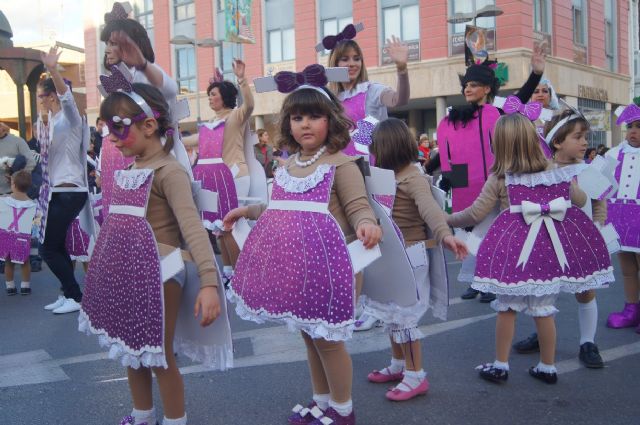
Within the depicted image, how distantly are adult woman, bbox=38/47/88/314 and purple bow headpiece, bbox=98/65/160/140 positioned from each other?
286cm

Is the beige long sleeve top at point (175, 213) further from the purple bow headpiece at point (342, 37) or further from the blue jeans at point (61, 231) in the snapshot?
the blue jeans at point (61, 231)

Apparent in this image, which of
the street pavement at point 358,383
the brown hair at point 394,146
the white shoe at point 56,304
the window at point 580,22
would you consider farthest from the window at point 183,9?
the brown hair at point 394,146

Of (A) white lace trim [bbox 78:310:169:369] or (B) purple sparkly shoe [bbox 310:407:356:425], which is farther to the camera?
(B) purple sparkly shoe [bbox 310:407:356:425]

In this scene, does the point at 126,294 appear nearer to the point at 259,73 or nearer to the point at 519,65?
the point at 519,65

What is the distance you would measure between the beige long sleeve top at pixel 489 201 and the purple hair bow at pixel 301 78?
121 centimetres

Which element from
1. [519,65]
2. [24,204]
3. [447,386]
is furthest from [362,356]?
[519,65]

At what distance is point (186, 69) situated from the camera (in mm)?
30391

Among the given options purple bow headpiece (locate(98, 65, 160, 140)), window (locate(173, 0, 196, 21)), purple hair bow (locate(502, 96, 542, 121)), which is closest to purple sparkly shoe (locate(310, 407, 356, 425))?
purple bow headpiece (locate(98, 65, 160, 140))

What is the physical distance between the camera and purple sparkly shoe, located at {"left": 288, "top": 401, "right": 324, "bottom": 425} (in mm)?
3273

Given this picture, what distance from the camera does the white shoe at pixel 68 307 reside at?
623cm

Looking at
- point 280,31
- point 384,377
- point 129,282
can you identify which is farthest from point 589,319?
point 280,31

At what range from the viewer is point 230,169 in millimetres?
6734

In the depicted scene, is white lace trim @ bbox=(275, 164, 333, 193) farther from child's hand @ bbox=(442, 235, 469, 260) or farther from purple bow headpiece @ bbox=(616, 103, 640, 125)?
purple bow headpiece @ bbox=(616, 103, 640, 125)

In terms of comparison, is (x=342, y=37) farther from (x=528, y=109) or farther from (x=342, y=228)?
(x=342, y=228)
